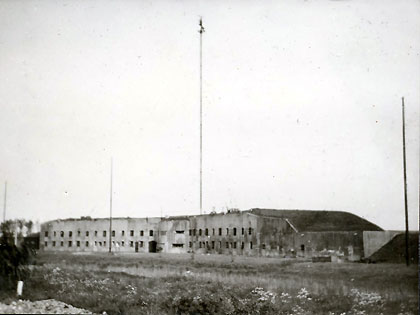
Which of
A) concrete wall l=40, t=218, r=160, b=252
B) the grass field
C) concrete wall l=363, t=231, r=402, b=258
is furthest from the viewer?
concrete wall l=40, t=218, r=160, b=252

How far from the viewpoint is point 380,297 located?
13773mm

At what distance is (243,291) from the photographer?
633 inches

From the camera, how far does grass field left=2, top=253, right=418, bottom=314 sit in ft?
45.5

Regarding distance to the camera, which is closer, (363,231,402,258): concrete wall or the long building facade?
(363,231,402,258): concrete wall

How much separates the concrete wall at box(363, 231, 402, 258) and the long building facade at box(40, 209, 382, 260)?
2.01 feet

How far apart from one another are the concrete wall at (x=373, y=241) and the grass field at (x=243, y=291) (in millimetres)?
2316

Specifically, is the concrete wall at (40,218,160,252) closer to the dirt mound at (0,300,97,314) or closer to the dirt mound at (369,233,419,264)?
the dirt mound at (0,300,97,314)

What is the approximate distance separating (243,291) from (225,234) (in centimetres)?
2053

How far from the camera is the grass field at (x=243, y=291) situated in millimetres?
13875

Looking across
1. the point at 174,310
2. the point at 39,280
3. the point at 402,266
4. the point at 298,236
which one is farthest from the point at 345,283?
the point at 298,236

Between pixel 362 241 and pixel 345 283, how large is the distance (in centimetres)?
890

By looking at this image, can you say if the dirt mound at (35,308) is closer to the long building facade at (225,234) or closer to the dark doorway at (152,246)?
the long building facade at (225,234)

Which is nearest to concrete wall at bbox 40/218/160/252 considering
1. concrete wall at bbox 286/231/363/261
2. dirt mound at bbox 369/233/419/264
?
concrete wall at bbox 286/231/363/261

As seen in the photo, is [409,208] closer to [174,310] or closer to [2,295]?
[174,310]
